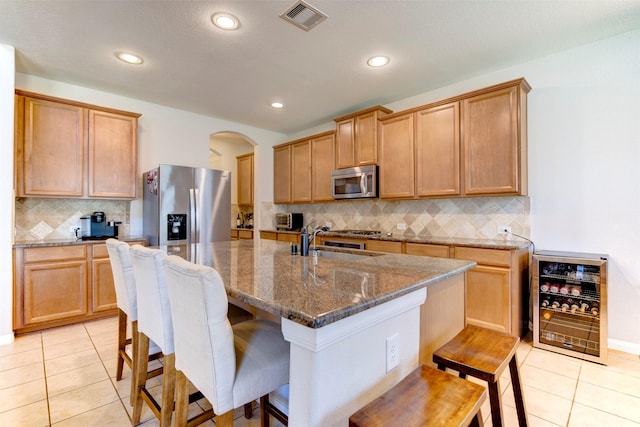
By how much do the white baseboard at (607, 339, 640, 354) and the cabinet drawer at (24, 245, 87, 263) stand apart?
501 cm

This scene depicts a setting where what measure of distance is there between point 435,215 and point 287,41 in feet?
8.15

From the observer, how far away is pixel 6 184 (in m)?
2.68

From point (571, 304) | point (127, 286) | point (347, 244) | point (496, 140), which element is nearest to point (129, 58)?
point (127, 286)

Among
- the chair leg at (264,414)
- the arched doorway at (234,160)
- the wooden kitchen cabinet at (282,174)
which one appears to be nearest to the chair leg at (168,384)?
the chair leg at (264,414)

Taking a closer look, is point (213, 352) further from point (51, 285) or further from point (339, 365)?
point (51, 285)

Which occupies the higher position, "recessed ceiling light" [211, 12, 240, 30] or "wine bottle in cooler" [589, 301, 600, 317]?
"recessed ceiling light" [211, 12, 240, 30]

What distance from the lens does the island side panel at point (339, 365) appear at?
0.92 meters

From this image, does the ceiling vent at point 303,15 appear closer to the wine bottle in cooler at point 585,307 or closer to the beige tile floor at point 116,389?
the beige tile floor at point 116,389

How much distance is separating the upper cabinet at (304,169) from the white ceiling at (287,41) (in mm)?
1028

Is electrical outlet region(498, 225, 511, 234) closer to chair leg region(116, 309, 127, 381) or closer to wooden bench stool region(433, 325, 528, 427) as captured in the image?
wooden bench stool region(433, 325, 528, 427)

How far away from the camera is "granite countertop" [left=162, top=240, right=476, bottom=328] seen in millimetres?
931

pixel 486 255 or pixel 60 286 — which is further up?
pixel 486 255

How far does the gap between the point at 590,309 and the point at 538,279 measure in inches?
15.9

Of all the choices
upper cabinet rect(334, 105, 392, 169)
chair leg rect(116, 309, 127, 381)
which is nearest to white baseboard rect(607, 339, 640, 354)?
upper cabinet rect(334, 105, 392, 169)
